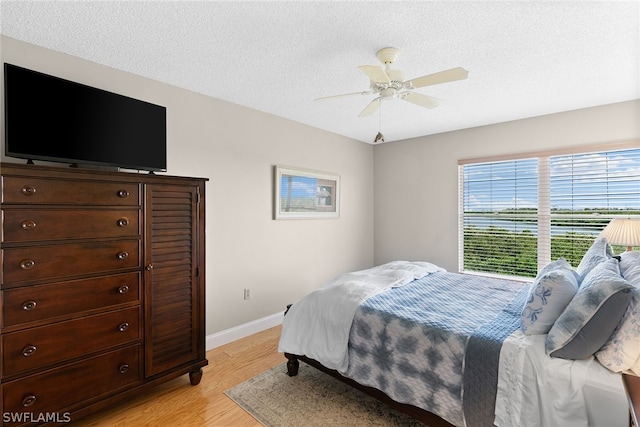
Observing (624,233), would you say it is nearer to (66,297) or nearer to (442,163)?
(442,163)

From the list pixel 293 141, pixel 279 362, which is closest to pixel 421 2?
pixel 293 141

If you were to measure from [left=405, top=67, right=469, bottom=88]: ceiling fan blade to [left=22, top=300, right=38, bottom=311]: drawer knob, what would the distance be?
260cm

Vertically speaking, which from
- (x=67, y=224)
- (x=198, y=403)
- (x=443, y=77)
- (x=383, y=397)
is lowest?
(x=198, y=403)

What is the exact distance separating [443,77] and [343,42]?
689mm

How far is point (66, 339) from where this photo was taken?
1.85 metres

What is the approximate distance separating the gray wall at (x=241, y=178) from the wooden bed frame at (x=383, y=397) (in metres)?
1.04

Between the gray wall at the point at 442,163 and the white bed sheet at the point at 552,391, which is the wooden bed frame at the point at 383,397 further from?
the gray wall at the point at 442,163

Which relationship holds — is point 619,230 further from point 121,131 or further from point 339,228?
point 121,131

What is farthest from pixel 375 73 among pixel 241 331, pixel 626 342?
pixel 241 331

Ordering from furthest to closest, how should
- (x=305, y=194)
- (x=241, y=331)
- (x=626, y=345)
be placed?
(x=305, y=194) < (x=241, y=331) < (x=626, y=345)

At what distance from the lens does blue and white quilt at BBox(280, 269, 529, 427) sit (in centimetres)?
167

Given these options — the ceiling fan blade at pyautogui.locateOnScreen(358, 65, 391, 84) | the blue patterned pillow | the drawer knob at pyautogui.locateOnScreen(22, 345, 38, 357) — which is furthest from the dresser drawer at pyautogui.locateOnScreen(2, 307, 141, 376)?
the blue patterned pillow

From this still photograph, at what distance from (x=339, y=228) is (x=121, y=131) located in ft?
10.0

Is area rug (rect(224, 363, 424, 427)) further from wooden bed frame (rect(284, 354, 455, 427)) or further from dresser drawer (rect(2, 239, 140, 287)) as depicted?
dresser drawer (rect(2, 239, 140, 287))
